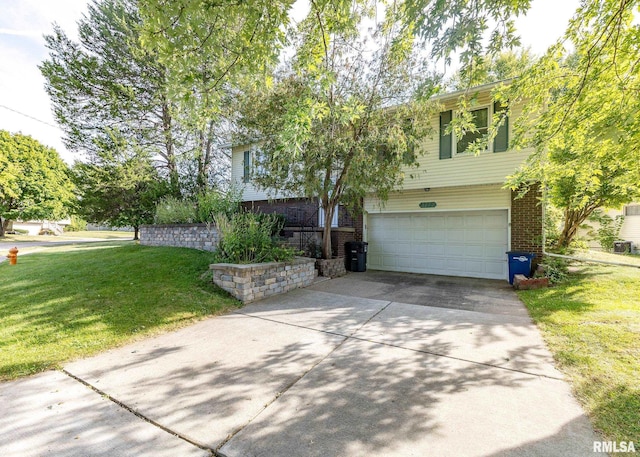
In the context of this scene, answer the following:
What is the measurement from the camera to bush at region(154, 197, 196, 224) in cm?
991

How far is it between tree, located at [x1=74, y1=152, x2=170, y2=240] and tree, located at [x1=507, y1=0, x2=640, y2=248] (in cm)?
1420

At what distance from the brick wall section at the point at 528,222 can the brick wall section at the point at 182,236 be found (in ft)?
28.7

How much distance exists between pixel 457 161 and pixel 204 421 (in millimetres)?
8861

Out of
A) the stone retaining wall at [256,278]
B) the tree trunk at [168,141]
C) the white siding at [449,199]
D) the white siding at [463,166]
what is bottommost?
the stone retaining wall at [256,278]

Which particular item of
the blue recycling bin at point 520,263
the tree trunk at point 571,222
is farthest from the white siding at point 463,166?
the tree trunk at point 571,222

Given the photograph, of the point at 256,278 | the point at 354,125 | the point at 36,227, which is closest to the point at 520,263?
the point at 354,125

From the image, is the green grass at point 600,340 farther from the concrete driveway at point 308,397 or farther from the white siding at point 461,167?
the white siding at point 461,167

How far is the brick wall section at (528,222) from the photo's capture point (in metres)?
7.90

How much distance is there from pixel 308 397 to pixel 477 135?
28.9 ft

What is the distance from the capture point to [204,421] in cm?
216

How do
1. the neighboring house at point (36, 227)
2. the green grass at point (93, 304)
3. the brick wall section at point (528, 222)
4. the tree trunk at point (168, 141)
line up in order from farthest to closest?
1. the neighboring house at point (36, 227)
2. the tree trunk at point (168, 141)
3. the brick wall section at point (528, 222)
4. the green grass at point (93, 304)

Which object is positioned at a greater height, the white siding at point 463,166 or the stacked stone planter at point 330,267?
the white siding at point 463,166

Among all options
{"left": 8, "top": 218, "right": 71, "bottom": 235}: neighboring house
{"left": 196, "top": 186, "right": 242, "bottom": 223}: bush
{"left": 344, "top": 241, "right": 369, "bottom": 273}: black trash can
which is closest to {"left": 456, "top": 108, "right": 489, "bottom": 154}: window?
{"left": 344, "top": 241, "right": 369, "bottom": 273}: black trash can

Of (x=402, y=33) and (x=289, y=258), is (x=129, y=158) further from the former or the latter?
(x=402, y=33)
